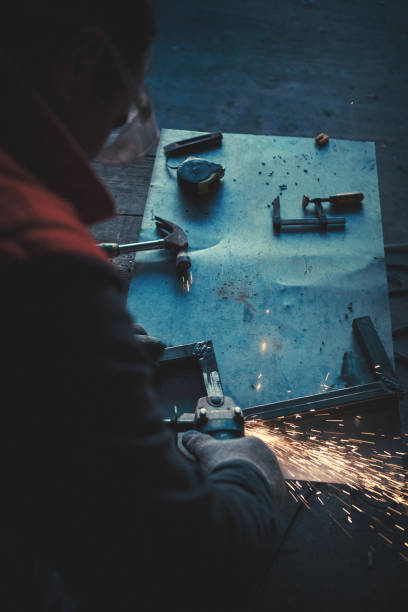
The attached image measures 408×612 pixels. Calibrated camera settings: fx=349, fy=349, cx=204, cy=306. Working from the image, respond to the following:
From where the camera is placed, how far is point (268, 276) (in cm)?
178

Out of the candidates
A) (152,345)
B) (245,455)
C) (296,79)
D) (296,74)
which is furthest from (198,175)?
(296,74)

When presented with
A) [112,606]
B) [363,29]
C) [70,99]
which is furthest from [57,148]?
[363,29]

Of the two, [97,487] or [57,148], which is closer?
[97,487]

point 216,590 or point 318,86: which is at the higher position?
point 318,86

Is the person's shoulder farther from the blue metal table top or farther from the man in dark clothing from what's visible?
the blue metal table top

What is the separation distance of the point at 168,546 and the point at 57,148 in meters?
0.65

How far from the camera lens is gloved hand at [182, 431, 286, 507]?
905 mm

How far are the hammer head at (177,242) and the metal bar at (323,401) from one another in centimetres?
75

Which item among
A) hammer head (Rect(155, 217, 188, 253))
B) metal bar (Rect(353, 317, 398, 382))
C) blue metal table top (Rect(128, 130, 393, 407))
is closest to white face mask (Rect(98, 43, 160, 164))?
hammer head (Rect(155, 217, 188, 253))

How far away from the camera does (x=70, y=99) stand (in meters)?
0.65

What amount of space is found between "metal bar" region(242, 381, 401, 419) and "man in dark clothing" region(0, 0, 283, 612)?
72 centimetres

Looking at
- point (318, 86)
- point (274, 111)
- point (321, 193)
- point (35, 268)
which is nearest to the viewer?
point (35, 268)

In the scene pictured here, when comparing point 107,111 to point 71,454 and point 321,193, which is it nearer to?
point 71,454

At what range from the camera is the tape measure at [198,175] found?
197 centimetres
